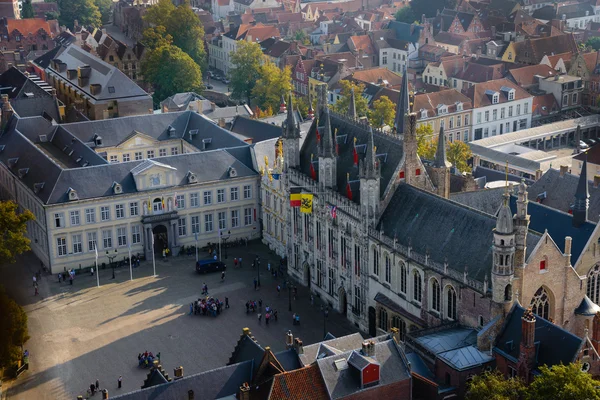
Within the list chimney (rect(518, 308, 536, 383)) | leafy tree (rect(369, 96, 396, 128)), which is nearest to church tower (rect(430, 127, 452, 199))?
chimney (rect(518, 308, 536, 383))

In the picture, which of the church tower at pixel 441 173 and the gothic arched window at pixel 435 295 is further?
the church tower at pixel 441 173

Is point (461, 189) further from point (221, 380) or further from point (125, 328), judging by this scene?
point (221, 380)

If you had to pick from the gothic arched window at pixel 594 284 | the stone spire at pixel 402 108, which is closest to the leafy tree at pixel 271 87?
the stone spire at pixel 402 108

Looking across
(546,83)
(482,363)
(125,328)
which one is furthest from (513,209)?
(546,83)

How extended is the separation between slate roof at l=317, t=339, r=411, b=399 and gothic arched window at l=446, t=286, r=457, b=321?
1138 centimetres

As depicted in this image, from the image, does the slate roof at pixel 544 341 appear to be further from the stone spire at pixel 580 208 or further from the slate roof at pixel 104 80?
the slate roof at pixel 104 80

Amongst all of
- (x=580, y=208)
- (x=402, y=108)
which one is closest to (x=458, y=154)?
(x=402, y=108)

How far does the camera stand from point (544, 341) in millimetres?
76062

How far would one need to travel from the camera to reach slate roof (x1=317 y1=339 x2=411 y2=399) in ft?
237

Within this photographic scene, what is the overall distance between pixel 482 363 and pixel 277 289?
35197 millimetres

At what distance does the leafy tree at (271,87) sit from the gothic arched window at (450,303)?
299ft

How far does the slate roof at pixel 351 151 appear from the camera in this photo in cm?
9675

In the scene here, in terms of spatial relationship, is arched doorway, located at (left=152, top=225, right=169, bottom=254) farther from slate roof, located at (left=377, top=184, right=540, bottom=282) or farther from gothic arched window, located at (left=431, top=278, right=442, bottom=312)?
gothic arched window, located at (left=431, top=278, right=442, bottom=312)

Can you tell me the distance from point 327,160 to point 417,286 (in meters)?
18.3
